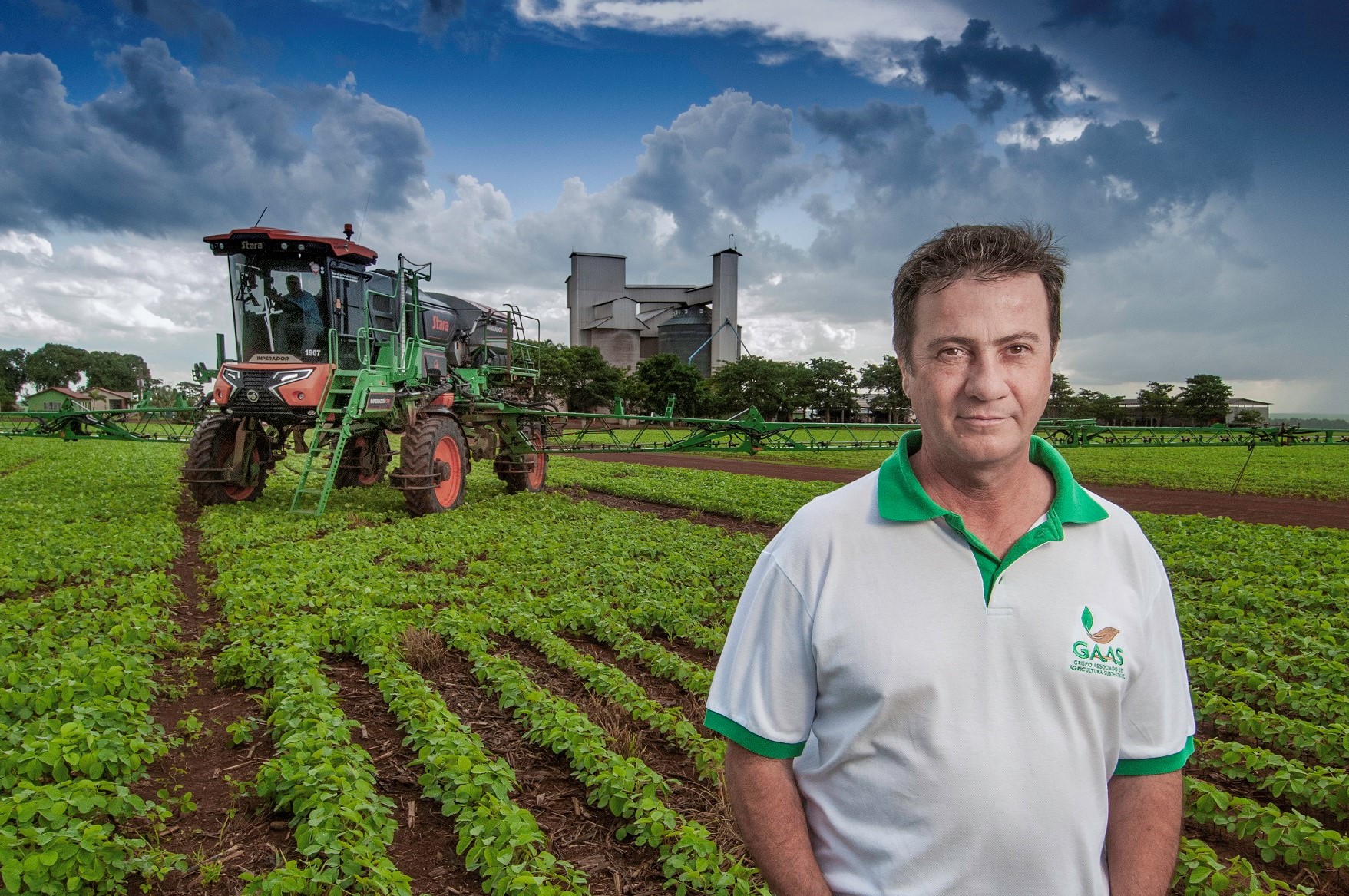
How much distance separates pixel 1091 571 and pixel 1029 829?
52 centimetres

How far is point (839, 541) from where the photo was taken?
158 centimetres

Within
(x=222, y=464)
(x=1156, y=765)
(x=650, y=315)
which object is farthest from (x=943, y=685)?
(x=650, y=315)

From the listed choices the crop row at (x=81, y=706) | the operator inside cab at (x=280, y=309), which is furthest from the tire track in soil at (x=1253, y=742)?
the operator inside cab at (x=280, y=309)

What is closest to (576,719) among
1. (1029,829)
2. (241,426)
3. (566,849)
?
(566,849)

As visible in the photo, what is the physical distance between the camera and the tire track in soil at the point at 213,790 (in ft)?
11.5

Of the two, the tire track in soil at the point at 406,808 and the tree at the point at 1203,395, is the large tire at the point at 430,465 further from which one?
the tree at the point at 1203,395

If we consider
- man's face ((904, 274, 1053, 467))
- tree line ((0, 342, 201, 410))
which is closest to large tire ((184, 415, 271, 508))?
man's face ((904, 274, 1053, 467))

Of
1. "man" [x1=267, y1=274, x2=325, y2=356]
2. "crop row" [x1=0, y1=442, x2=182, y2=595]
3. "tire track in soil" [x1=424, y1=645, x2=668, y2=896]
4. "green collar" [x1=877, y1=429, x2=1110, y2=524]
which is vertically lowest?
"tire track in soil" [x1=424, y1=645, x2=668, y2=896]

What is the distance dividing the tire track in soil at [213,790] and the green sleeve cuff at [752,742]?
286 cm

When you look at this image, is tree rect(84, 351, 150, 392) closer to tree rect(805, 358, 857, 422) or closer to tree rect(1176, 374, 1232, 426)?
tree rect(805, 358, 857, 422)

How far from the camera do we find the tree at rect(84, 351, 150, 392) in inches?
4166

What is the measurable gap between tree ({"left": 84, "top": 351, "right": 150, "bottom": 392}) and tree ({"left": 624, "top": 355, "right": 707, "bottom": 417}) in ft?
240

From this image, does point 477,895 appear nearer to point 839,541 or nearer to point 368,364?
point 839,541

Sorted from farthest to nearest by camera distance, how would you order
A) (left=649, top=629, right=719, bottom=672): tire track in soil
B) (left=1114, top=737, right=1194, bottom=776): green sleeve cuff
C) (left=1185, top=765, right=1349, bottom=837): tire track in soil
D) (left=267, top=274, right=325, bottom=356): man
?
(left=267, top=274, right=325, bottom=356): man, (left=649, top=629, right=719, bottom=672): tire track in soil, (left=1185, top=765, right=1349, bottom=837): tire track in soil, (left=1114, top=737, right=1194, bottom=776): green sleeve cuff
